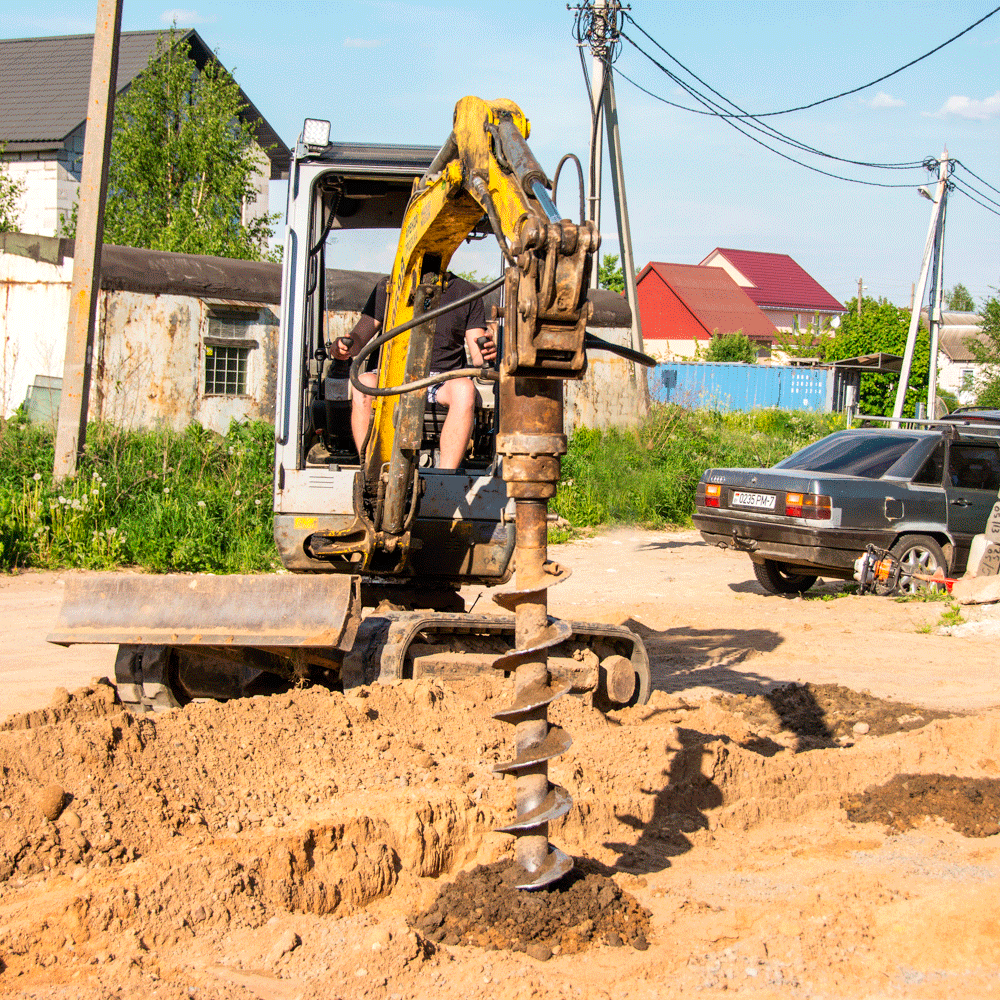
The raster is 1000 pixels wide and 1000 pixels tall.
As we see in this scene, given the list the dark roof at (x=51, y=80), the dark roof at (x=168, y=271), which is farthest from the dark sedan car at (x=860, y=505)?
the dark roof at (x=51, y=80)

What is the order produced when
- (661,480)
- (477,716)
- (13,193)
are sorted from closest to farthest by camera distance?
1. (477,716)
2. (661,480)
3. (13,193)

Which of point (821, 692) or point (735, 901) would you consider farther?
point (821, 692)

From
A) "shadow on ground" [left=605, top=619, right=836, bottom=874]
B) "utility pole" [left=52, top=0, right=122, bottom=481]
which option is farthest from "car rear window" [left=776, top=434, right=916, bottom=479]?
"utility pole" [left=52, top=0, right=122, bottom=481]

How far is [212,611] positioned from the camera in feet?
15.9

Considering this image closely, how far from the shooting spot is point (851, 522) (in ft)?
31.6

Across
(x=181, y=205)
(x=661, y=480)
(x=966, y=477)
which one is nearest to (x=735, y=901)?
(x=966, y=477)

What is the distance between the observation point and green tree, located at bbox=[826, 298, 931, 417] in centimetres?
3111

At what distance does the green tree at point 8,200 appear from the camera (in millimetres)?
20828

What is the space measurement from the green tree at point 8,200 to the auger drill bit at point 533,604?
1877cm

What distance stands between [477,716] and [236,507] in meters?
7.10

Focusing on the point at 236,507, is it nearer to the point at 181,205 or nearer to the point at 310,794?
the point at 310,794

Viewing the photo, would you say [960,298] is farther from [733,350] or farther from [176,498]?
[176,498]

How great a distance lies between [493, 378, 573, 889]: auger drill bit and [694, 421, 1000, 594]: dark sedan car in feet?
22.9

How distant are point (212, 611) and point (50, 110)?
2474cm
